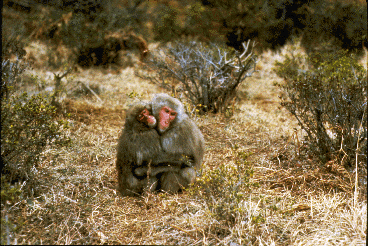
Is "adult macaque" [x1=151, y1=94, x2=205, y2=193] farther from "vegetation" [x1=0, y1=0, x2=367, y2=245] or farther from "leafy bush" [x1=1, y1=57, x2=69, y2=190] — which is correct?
"leafy bush" [x1=1, y1=57, x2=69, y2=190]

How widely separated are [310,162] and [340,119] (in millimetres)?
584

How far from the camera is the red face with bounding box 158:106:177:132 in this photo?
3074mm

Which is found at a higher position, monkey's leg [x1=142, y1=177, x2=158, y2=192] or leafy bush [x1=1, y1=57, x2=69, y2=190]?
leafy bush [x1=1, y1=57, x2=69, y2=190]

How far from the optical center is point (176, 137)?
312 centimetres

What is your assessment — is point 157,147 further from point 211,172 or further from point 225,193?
point 225,193

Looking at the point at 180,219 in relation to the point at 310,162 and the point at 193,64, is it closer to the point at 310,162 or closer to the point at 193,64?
the point at 310,162

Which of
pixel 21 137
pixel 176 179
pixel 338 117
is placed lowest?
pixel 176 179

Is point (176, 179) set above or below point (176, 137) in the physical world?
below

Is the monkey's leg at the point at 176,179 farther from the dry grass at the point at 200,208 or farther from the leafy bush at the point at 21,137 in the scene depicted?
the leafy bush at the point at 21,137

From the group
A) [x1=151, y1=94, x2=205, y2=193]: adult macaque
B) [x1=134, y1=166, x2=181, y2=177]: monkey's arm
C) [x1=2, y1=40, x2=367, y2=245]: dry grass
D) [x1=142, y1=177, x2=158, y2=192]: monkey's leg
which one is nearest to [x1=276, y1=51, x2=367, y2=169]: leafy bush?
[x1=2, y1=40, x2=367, y2=245]: dry grass

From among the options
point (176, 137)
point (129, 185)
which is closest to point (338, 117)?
point (176, 137)

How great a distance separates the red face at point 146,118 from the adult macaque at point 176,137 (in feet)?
0.16

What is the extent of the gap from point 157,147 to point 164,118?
0.27 metres

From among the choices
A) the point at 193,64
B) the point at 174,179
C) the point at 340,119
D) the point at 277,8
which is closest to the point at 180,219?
the point at 174,179
